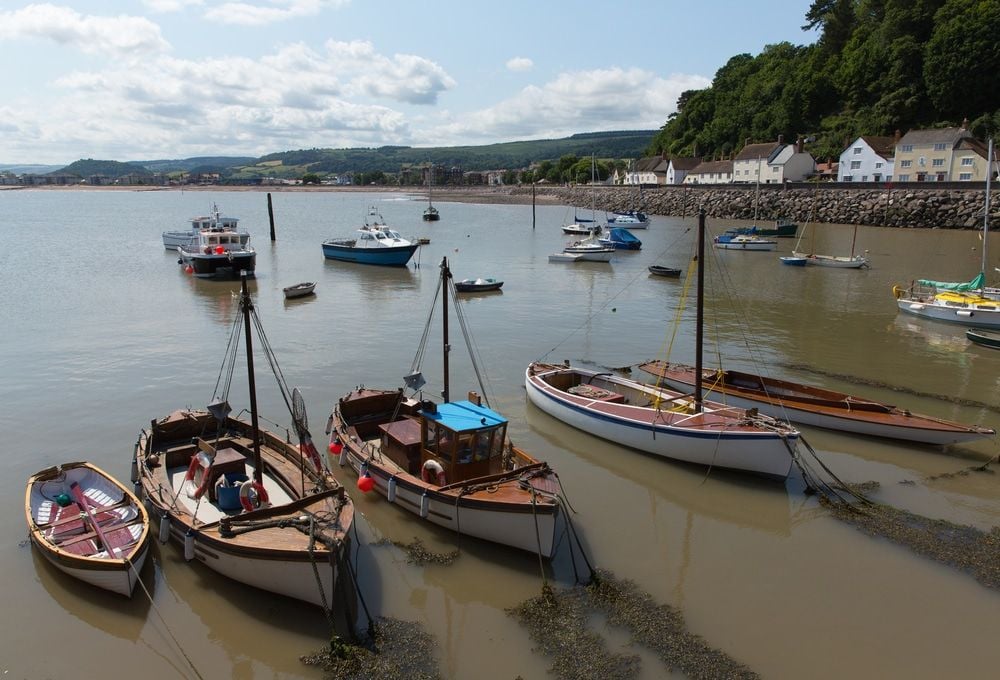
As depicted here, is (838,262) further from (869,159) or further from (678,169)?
(678,169)

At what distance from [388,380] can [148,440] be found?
10033 mm

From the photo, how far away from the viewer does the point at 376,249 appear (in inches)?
2240

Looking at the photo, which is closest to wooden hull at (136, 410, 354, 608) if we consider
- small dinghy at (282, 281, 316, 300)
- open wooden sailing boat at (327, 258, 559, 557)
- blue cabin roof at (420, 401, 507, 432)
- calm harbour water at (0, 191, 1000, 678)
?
calm harbour water at (0, 191, 1000, 678)

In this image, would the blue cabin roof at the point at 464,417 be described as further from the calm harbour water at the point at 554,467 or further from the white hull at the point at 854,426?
the white hull at the point at 854,426

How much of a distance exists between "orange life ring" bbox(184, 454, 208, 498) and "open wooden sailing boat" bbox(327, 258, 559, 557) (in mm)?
3206

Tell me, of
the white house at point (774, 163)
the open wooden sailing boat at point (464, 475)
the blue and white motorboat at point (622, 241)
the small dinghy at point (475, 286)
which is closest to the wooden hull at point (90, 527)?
the open wooden sailing boat at point (464, 475)

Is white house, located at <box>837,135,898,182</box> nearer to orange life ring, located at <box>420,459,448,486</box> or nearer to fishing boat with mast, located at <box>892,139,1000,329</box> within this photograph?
fishing boat with mast, located at <box>892,139,1000,329</box>

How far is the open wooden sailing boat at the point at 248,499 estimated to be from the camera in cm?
1121

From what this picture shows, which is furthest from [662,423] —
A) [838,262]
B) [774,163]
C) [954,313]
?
[774,163]

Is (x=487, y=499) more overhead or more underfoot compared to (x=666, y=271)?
more overhead

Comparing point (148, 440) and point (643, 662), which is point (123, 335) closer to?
point (148, 440)

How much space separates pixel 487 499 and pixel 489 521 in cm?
47

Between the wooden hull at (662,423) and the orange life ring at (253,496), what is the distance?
938 cm

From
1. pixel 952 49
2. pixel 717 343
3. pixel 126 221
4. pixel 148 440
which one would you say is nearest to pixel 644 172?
pixel 952 49
